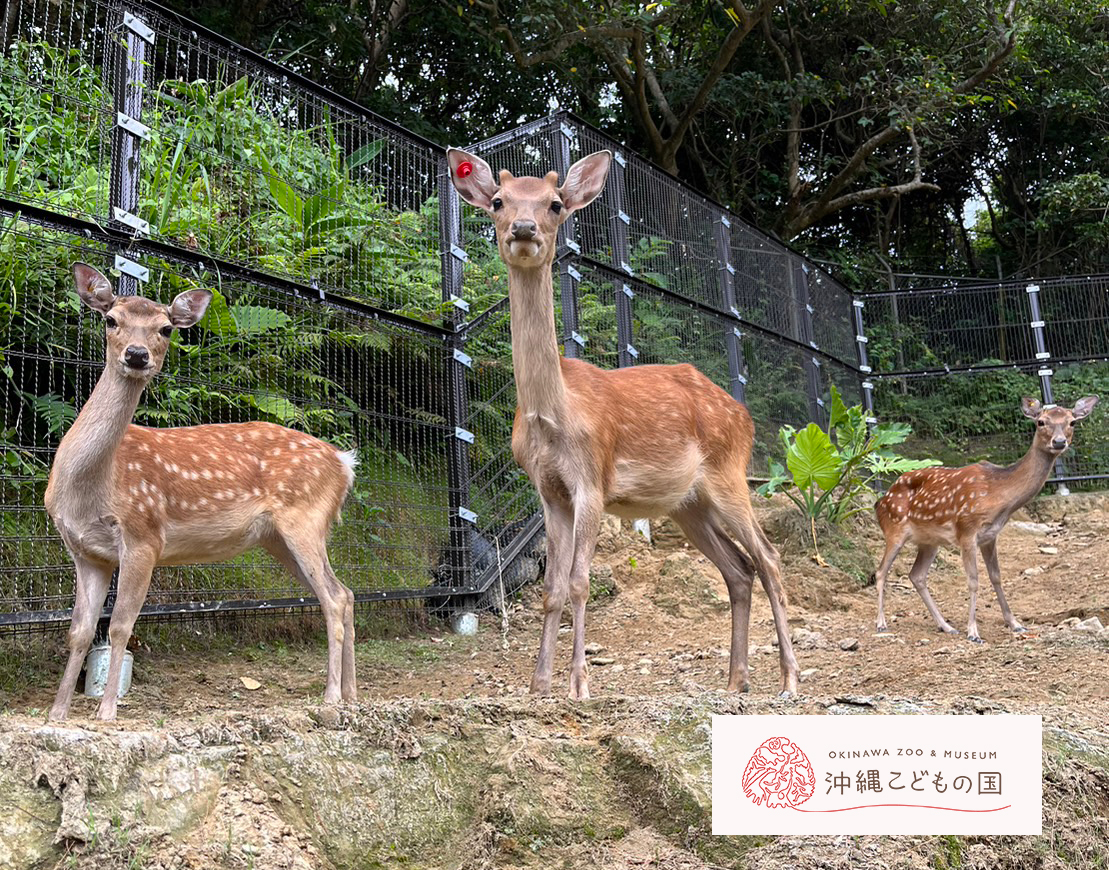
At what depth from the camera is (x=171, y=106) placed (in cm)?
676

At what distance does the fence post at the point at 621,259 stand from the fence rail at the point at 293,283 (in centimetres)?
2

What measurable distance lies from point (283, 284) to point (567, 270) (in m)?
2.59

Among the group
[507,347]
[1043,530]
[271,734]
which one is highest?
[507,347]

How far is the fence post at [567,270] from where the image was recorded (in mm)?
8578

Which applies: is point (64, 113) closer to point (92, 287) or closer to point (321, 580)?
point (92, 287)

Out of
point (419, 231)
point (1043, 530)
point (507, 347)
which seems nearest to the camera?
point (419, 231)

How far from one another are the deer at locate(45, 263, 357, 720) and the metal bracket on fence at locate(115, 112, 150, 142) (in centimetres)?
138

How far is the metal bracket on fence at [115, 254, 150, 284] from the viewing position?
19.1 feet

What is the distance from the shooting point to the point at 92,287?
15.5 feet

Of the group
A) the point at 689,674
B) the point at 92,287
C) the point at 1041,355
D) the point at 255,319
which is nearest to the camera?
the point at 92,287

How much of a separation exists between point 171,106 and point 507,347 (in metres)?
3.11

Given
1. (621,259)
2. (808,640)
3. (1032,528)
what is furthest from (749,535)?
(1032,528)

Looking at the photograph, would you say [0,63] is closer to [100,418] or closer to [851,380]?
[100,418]

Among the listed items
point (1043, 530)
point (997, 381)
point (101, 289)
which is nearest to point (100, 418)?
point (101, 289)
